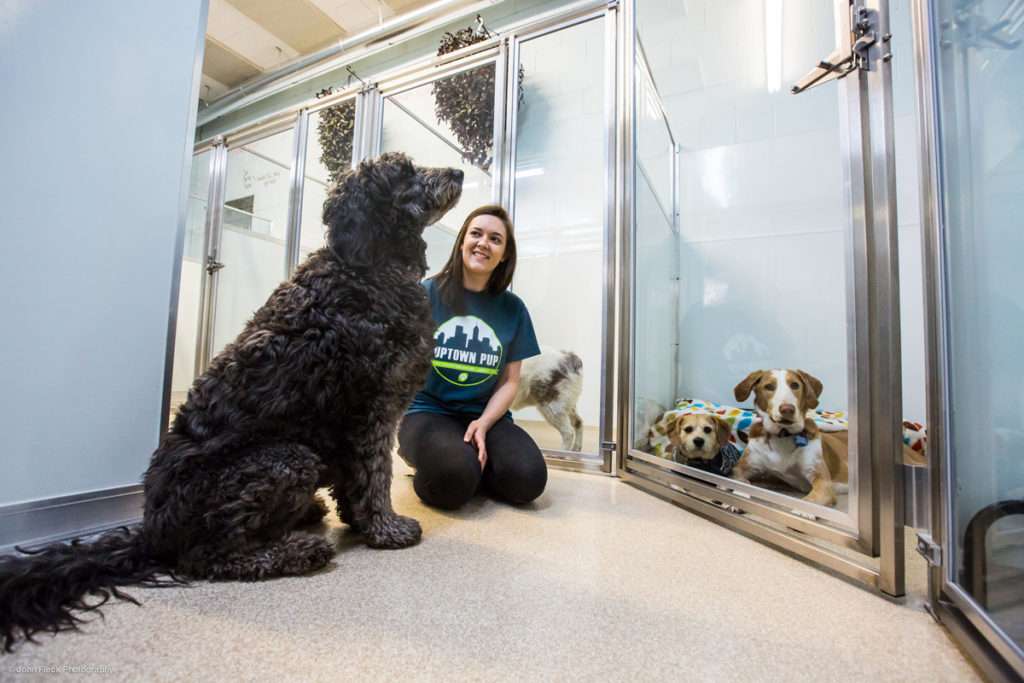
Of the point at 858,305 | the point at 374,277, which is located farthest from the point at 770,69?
the point at 374,277

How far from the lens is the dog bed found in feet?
4.43

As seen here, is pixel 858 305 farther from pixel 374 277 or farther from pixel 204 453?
pixel 204 453

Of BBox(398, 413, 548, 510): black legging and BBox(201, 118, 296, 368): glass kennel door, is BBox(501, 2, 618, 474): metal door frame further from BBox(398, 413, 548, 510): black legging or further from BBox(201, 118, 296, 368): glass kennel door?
BBox(201, 118, 296, 368): glass kennel door

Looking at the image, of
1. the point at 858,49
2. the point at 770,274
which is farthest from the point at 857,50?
the point at 770,274

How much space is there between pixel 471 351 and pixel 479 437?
0.36 metres

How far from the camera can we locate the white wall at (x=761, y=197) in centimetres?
148

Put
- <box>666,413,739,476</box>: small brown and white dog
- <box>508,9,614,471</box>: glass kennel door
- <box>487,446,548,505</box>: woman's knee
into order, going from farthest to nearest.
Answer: <box>508,9,614,471</box>: glass kennel door, <box>666,413,739,476</box>: small brown and white dog, <box>487,446,548,505</box>: woman's knee

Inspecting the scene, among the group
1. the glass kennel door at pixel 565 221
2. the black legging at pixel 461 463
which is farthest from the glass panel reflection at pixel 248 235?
the black legging at pixel 461 463

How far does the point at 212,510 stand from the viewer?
909mm

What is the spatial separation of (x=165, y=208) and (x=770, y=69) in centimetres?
251

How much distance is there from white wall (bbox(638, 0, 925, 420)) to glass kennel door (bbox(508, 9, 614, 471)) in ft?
1.42

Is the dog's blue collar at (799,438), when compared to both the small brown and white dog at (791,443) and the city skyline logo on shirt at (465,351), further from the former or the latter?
the city skyline logo on shirt at (465,351)

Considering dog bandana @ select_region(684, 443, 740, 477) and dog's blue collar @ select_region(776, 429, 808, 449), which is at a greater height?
dog's blue collar @ select_region(776, 429, 808, 449)

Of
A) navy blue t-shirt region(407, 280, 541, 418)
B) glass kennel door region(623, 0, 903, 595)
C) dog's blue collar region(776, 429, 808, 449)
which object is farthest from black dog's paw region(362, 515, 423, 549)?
dog's blue collar region(776, 429, 808, 449)
